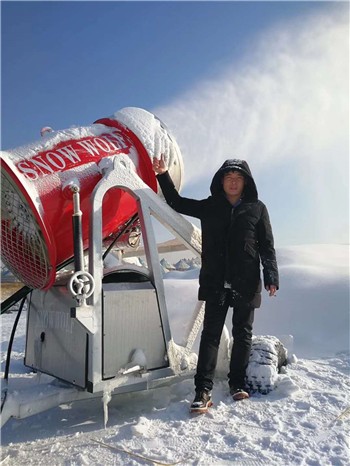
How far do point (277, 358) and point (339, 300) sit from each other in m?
2.79

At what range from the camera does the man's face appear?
10.6 feet

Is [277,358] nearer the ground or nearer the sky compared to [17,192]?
nearer the ground

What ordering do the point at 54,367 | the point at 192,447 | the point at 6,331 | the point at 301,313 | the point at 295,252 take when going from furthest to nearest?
1. the point at 295,252
2. the point at 6,331
3. the point at 301,313
4. the point at 54,367
5. the point at 192,447

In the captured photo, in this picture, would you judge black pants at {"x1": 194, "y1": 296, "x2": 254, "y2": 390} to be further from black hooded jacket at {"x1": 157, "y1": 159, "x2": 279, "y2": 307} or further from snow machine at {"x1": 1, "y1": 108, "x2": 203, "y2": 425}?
snow machine at {"x1": 1, "y1": 108, "x2": 203, "y2": 425}

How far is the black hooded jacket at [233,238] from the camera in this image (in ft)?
9.91

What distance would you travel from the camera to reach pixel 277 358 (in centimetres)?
321

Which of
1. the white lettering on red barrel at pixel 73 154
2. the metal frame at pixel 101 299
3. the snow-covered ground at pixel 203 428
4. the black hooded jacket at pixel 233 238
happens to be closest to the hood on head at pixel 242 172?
the black hooded jacket at pixel 233 238

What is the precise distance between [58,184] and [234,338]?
163 centimetres

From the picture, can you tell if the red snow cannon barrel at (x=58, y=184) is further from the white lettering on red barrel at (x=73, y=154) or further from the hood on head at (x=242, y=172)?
the hood on head at (x=242, y=172)

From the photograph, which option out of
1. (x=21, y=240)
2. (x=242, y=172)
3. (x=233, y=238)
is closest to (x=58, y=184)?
(x=21, y=240)

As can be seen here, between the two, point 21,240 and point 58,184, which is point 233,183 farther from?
point 21,240

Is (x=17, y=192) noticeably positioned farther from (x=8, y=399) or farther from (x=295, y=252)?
(x=295, y=252)

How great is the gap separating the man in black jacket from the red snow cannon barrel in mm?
259

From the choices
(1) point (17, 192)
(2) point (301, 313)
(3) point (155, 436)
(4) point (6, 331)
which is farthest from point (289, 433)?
(4) point (6, 331)
